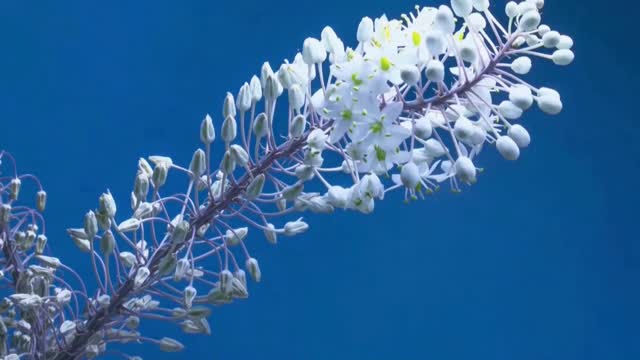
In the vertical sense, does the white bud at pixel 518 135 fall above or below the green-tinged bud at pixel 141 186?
below

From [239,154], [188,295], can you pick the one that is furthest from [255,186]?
[188,295]

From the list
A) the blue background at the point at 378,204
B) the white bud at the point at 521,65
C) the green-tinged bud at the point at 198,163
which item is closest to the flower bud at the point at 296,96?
the green-tinged bud at the point at 198,163

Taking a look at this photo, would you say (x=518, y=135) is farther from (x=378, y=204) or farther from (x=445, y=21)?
(x=378, y=204)

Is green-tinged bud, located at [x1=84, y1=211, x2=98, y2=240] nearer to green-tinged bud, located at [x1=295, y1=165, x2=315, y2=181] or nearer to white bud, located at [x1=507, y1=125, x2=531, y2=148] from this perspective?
green-tinged bud, located at [x1=295, y1=165, x2=315, y2=181]

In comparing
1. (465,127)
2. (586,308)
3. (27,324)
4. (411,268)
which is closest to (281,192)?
(465,127)

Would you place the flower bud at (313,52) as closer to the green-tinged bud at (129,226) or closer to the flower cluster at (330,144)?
the flower cluster at (330,144)
